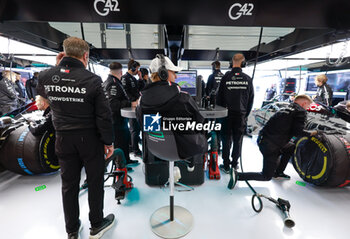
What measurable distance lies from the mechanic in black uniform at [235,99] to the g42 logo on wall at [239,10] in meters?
0.88

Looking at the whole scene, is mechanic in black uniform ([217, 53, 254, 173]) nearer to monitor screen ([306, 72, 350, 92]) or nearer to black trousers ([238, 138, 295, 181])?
black trousers ([238, 138, 295, 181])

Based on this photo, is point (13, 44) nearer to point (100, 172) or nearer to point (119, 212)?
point (100, 172)

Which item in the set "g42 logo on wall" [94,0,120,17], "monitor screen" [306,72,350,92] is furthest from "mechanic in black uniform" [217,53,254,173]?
"monitor screen" [306,72,350,92]

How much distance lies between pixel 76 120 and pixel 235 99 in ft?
6.80

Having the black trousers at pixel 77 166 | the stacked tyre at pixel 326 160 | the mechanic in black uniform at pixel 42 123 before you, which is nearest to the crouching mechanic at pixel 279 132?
the stacked tyre at pixel 326 160

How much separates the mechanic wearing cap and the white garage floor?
0.93m

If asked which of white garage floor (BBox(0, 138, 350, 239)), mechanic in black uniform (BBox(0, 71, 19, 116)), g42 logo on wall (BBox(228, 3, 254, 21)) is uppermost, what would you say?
g42 logo on wall (BBox(228, 3, 254, 21))

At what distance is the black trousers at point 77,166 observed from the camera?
1.27 meters

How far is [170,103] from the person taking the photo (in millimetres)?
1158

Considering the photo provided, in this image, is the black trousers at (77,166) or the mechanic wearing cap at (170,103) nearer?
the mechanic wearing cap at (170,103)

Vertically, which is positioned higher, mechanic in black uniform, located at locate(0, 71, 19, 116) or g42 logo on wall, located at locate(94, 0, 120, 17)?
g42 logo on wall, located at locate(94, 0, 120, 17)

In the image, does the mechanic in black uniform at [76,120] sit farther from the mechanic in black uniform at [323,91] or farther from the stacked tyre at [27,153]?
the mechanic in black uniform at [323,91]

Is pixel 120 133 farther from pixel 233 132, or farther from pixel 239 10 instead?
pixel 239 10

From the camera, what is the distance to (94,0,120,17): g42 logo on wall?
1502mm
